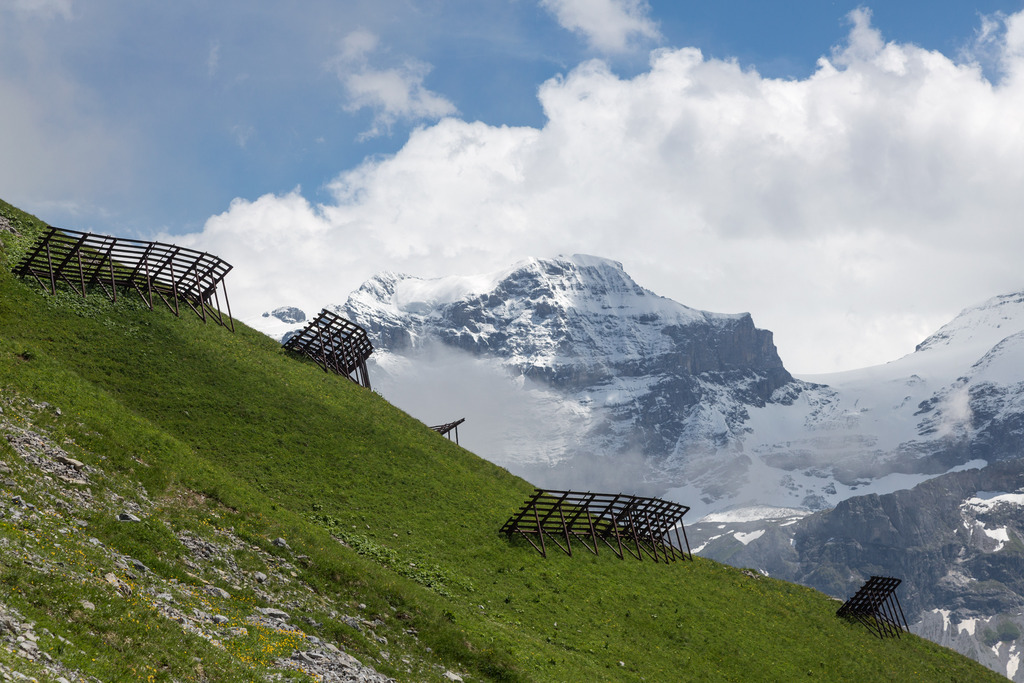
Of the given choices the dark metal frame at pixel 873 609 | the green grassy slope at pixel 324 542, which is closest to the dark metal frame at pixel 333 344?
Answer: the green grassy slope at pixel 324 542

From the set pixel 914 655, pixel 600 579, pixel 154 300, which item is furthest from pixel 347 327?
pixel 914 655

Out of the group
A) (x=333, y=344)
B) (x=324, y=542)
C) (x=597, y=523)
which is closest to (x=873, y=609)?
(x=597, y=523)

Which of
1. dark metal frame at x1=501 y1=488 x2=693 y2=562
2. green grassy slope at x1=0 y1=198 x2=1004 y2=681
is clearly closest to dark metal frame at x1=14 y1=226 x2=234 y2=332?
green grassy slope at x1=0 y1=198 x2=1004 y2=681

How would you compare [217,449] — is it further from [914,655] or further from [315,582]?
[914,655]

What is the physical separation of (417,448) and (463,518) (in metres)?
9.29

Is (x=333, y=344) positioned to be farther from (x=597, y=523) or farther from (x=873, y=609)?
(x=873, y=609)

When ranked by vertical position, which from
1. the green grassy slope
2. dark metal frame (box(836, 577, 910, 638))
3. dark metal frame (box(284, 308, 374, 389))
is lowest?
the green grassy slope

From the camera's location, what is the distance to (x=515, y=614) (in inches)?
1577

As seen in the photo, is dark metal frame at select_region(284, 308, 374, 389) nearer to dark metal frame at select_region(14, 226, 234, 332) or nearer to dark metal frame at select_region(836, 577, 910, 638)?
dark metal frame at select_region(14, 226, 234, 332)

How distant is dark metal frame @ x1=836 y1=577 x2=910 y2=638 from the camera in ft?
199

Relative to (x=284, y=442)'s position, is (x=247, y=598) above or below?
below

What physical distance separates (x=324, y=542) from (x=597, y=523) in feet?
80.7

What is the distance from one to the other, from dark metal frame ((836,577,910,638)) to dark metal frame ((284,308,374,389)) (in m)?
41.8

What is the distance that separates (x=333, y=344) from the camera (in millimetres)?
72438
